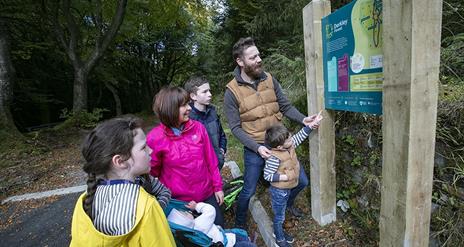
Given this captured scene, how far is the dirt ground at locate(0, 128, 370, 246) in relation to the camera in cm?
309

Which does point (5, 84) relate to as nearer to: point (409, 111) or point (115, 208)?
point (115, 208)

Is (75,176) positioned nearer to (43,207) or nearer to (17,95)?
(43,207)

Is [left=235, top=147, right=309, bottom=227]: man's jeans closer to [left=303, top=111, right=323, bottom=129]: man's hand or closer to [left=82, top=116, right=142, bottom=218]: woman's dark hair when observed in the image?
[left=303, top=111, right=323, bottom=129]: man's hand

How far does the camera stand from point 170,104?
2.43 meters

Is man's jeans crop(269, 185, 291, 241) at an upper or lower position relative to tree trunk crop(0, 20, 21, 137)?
lower

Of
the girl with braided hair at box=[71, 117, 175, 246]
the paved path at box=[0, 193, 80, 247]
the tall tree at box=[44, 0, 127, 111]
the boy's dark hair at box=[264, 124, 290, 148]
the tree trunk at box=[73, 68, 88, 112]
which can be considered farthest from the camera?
the tree trunk at box=[73, 68, 88, 112]

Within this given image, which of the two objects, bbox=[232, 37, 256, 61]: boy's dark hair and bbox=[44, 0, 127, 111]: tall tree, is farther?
bbox=[44, 0, 127, 111]: tall tree

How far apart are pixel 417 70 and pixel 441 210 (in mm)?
1237

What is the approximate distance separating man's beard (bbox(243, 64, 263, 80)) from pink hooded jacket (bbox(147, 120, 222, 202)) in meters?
0.77

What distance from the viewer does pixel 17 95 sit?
42.3 feet

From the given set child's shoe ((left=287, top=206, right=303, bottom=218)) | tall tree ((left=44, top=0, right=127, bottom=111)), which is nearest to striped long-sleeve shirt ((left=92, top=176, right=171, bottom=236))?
child's shoe ((left=287, top=206, right=303, bottom=218))

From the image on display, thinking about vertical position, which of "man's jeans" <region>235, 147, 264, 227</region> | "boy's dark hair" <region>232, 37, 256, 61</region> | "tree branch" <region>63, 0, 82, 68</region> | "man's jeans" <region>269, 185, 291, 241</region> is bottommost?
"man's jeans" <region>269, 185, 291, 241</region>

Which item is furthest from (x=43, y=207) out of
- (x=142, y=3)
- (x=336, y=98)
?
(x=142, y=3)

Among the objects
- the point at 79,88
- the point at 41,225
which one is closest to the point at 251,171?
the point at 41,225
